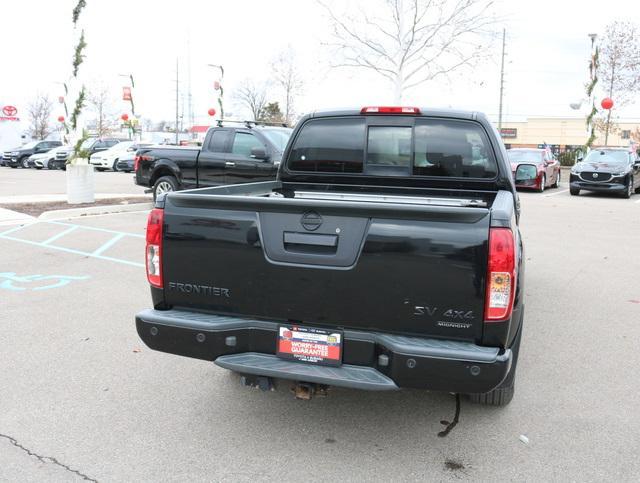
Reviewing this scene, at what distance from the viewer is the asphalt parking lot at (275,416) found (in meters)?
3.21

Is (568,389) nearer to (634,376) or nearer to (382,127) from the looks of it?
(634,376)

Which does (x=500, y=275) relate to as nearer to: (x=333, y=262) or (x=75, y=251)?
(x=333, y=262)

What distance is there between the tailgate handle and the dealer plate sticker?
433 mm

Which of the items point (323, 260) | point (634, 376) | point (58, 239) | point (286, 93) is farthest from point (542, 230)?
point (286, 93)

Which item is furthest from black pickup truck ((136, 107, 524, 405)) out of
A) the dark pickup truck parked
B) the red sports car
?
the dark pickup truck parked

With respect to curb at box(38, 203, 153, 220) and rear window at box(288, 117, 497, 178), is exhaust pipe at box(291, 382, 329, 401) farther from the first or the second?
curb at box(38, 203, 153, 220)

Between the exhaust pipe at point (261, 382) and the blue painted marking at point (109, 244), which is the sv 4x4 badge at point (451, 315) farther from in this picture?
the blue painted marking at point (109, 244)

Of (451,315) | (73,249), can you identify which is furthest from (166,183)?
(451,315)

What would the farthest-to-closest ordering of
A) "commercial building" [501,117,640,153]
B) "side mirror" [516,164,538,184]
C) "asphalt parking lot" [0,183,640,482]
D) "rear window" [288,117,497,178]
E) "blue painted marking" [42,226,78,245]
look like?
"commercial building" [501,117,640,153] < "blue painted marking" [42,226,78,245] < "side mirror" [516,164,538,184] < "rear window" [288,117,497,178] < "asphalt parking lot" [0,183,640,482]

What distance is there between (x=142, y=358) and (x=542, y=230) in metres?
9.51

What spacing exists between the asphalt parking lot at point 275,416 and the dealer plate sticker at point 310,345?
59cm

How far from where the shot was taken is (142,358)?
4.79 meters

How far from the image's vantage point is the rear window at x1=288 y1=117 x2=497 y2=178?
177 inches

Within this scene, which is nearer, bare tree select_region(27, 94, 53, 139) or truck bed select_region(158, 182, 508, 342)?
truck bed select_region(158, 182, 508, 342)
